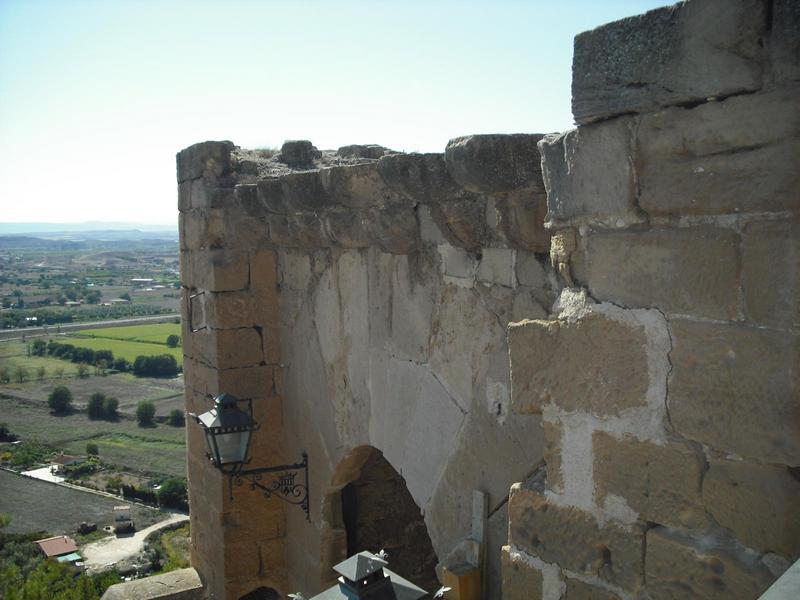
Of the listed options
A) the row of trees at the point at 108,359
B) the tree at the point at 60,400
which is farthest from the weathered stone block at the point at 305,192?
the row of trees at the point at 108,359

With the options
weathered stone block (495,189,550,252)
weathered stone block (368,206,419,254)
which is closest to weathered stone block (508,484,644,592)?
weathered stone block (495,189,550,252)

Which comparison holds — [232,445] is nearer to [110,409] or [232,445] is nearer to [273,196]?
[273,196]

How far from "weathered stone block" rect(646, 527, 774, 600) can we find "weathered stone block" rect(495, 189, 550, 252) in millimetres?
1121

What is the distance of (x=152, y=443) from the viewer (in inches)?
1763

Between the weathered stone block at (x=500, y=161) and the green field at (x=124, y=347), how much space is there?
2331 inches

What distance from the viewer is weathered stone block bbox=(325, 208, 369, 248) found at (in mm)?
3627

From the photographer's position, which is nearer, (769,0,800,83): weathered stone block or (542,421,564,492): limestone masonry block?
(769,0,800,83): weathered stone block

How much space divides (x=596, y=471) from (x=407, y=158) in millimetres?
1533

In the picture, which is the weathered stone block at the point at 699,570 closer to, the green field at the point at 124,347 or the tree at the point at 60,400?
the tree at the point at 60,400

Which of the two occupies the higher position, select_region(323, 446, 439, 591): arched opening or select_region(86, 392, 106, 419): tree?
select_region(323, 446, 439, 591): arched opening

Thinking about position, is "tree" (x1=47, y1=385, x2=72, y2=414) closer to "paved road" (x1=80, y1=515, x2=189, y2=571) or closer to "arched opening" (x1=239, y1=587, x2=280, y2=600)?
"paved road" (x1=80, y1=515, x2=189, y2=571)

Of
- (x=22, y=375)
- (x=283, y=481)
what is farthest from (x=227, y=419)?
(x=22, y=375)

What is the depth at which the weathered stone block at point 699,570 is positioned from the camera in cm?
146

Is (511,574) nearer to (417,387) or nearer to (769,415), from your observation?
(769,415)
